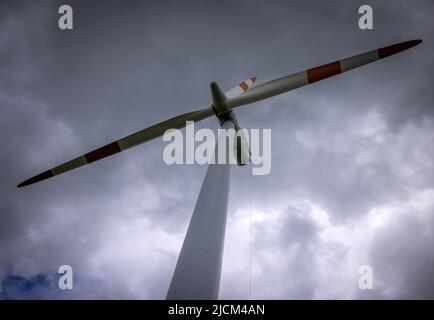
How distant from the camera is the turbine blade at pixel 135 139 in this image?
52.8 feet

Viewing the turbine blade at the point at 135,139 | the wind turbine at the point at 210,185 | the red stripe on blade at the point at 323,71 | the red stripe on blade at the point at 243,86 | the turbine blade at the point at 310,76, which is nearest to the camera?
the wind turbine at the point at 210,185

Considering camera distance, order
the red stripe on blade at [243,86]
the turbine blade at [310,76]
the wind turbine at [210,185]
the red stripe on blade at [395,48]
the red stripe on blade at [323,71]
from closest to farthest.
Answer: the wind turbine at [210,185] → the red stripe on blade at [395,48] → the turbine blade at [310,76] → the red stripe on blade at [323,71] → the red stripe on blade at [243,86]

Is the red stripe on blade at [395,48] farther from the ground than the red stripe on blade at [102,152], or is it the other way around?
the red stripe on blade at [395,48]

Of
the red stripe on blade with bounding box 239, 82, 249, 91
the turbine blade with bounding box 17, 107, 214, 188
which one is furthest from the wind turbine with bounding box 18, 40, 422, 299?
the red stripe on blade with bounding box 239, 82, 249, 91

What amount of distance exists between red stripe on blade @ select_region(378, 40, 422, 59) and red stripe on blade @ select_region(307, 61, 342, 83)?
6.59ft

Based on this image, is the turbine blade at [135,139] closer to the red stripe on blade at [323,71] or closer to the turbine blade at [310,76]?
the turbine blade at [310,76]

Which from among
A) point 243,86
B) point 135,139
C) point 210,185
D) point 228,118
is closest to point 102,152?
point 135,139

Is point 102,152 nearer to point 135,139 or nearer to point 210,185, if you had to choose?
point 135,139

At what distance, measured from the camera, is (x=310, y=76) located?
15312 mm

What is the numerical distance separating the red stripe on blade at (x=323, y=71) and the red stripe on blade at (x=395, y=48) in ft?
6.59

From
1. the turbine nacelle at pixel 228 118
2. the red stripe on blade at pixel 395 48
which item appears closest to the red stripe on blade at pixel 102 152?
the turbine nacelle at pixel 228 118
